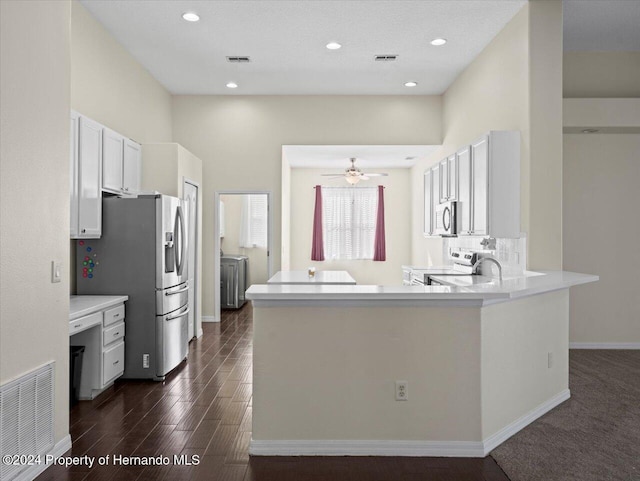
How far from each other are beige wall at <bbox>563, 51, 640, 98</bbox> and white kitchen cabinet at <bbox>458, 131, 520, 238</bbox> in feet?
5.08

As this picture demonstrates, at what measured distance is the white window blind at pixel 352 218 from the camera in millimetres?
10070

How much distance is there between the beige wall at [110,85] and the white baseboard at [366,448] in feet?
10.8

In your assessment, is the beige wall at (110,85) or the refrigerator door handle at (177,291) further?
the refrigerator door handle at (177,291)

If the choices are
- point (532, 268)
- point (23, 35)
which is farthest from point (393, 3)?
point (23, 35)

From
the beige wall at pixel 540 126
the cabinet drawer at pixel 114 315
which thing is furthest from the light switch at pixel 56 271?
the beige wall at pixel 540 126

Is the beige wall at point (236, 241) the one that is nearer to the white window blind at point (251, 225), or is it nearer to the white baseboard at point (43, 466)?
the white window blind at point (251, 225)

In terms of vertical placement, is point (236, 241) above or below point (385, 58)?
below

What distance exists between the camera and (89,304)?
3.71 meters

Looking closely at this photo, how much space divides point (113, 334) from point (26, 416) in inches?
62.4

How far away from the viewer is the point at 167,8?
434 cm

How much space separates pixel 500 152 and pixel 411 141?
288 cm

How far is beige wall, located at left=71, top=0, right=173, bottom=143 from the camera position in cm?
425

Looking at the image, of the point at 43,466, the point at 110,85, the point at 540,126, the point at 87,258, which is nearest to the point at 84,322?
the point at 87,258

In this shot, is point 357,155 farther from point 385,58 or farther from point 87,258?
point 87,258
